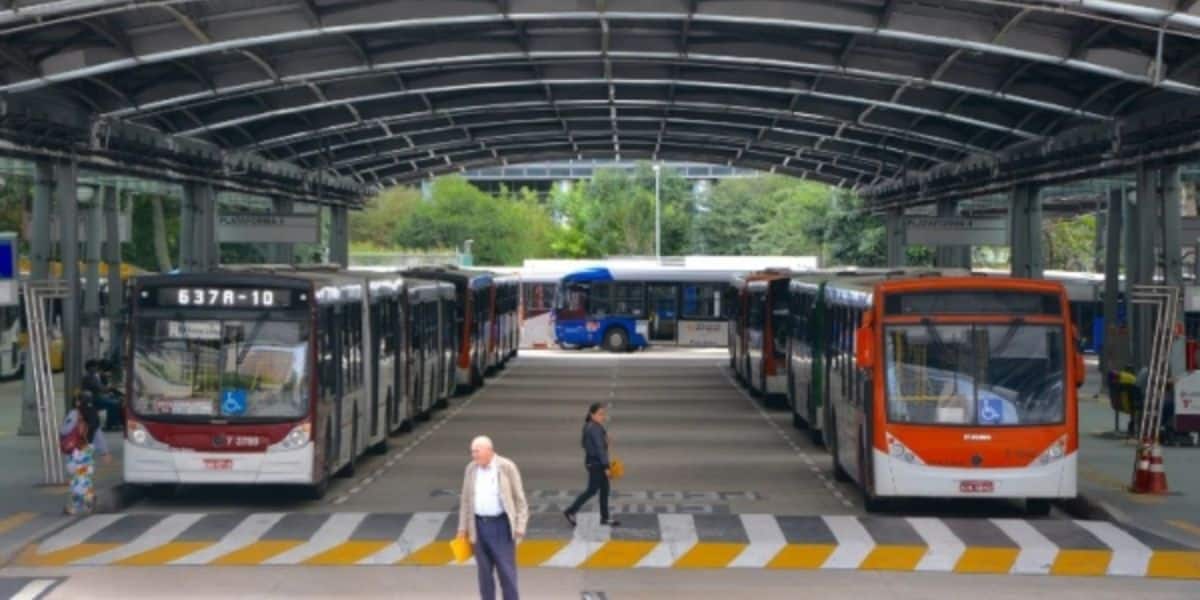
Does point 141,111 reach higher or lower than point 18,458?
higher

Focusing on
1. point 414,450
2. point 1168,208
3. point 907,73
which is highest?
point 907,73

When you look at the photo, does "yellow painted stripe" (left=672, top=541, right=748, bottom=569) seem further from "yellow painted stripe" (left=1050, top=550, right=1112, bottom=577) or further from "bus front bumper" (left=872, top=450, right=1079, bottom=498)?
"yellow painted stripe" (left=1050, top=550, right=1112, bottom=577)

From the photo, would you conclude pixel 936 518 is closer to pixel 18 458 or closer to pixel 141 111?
pixel 18 458

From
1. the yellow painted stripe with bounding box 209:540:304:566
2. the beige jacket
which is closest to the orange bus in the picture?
the yellow painted stripe with bounding box 209:540:304:566

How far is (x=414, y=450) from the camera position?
32656 millimetres

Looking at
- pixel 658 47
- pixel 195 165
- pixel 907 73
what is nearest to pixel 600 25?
pixel 658 47

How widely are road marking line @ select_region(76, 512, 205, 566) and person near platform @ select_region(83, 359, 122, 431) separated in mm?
9676

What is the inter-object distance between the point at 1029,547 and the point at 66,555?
9.91 metres

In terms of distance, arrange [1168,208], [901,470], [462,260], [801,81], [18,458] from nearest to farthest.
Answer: [901,470] → [18,458] → [1168,208] → [801,81] → [462,260]

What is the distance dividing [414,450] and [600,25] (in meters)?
7.78

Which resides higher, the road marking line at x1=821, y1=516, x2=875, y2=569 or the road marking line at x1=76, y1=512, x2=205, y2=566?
the road marking line at x1=76, y1=512, x2=205, y2=566

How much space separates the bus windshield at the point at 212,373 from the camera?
76.0ft

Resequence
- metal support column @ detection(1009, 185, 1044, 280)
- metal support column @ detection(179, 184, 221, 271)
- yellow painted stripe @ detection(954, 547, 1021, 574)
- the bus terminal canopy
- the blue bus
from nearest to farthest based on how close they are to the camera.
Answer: yellow painted stripe @ detection(954, 547, 1021, 574) < the bus terminal canopy < metal support column @ detection(179, 184, 221, 271) < metal support column @ detection(1009, 185, 1044, 280) < the blue bus

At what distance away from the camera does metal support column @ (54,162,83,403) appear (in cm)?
3130
